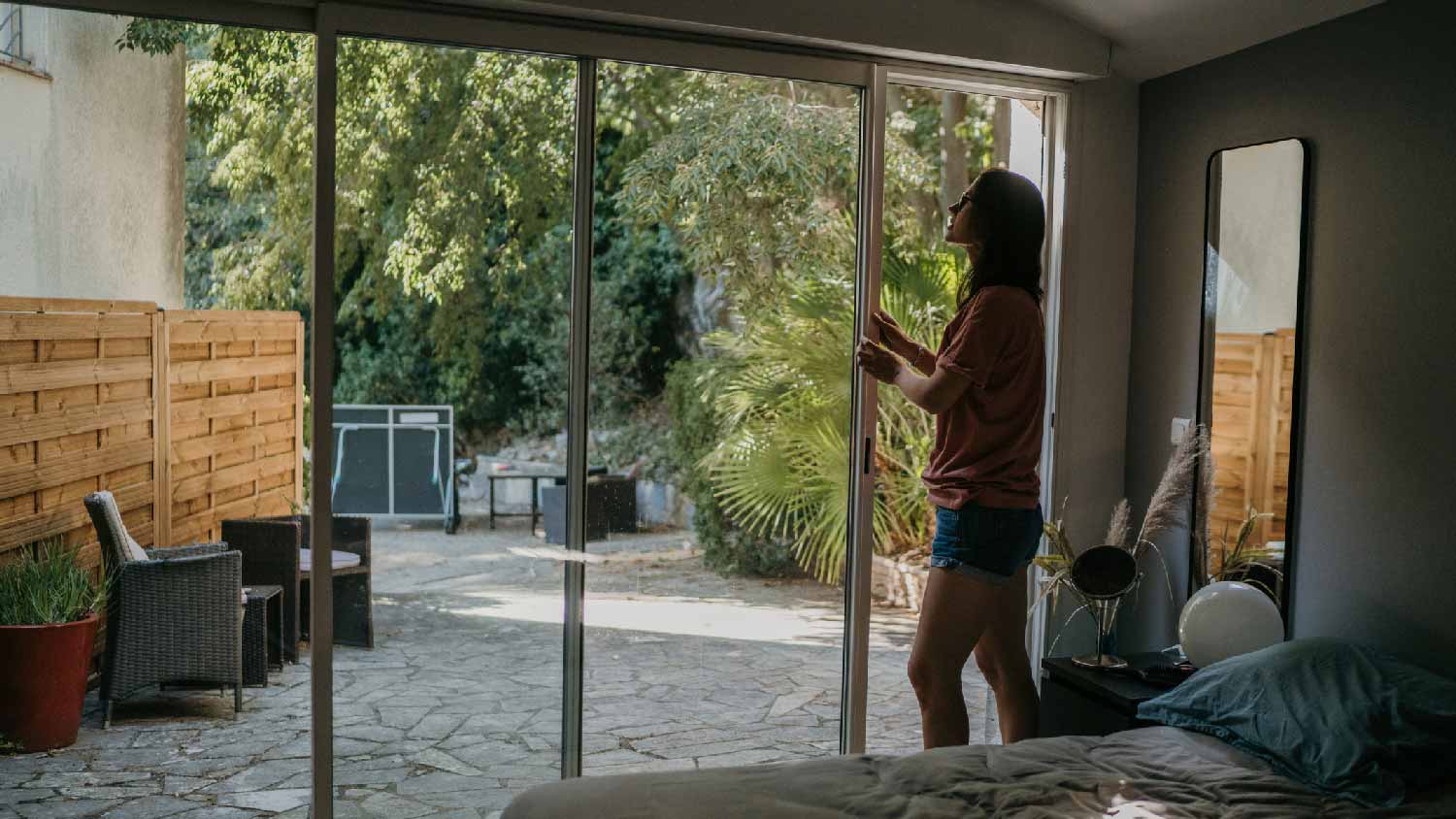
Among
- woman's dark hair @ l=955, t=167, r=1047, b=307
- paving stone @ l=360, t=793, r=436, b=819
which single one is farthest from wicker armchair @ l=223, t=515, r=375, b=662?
woman's dark hair @ l=955, t=167, r=1047, b=307

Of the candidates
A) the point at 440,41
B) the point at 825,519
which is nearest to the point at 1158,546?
the point at 825,519

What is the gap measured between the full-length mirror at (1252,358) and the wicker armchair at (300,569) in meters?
2.35

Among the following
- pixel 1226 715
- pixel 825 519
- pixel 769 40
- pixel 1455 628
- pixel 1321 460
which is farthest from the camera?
pixel 825 519

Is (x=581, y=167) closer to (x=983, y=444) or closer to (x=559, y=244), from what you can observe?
(x=559, y=244)

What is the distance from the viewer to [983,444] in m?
2.71

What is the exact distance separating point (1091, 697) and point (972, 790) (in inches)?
43.5

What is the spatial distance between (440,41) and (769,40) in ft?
3.05

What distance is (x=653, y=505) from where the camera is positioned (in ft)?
11.0

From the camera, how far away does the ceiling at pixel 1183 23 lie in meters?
3.06

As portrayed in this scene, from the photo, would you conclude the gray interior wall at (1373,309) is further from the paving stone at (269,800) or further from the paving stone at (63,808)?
the paving stone at (63,808)

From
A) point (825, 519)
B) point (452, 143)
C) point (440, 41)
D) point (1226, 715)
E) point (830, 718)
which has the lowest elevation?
point (830, 718)

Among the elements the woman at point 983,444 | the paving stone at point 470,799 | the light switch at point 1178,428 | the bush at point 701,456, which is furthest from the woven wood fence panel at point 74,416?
the light switch at point 1178,428

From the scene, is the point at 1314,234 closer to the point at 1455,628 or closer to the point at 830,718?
the point at 1455,628

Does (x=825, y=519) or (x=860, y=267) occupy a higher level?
(x=860, y=267)
